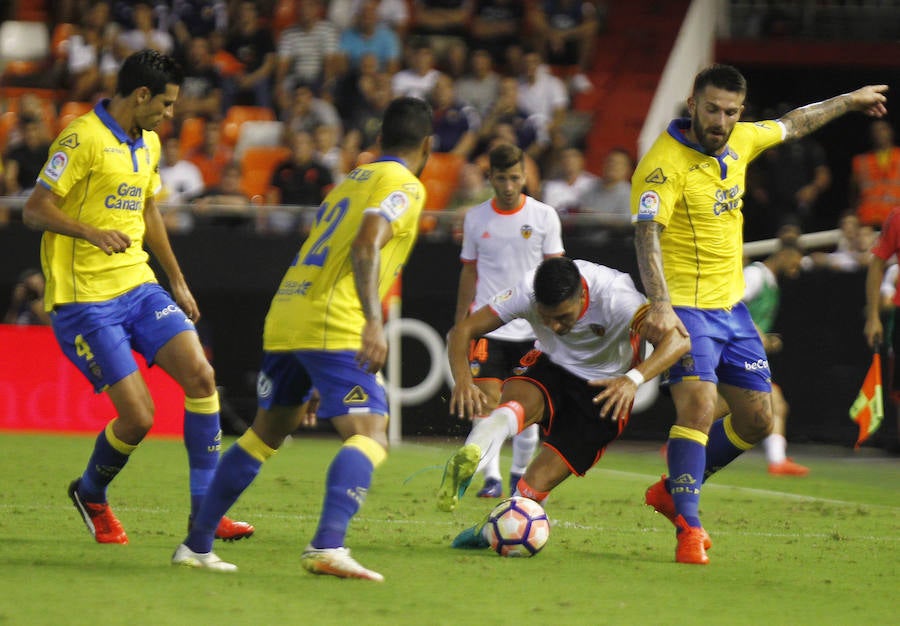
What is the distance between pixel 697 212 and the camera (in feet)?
24.4

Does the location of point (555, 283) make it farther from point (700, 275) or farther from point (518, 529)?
point (518, 529)

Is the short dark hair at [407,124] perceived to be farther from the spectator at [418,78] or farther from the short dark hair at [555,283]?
the spectator at [418,78]

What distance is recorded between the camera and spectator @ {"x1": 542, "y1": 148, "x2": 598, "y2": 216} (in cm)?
1455

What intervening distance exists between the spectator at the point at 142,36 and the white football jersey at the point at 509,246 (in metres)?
8.92

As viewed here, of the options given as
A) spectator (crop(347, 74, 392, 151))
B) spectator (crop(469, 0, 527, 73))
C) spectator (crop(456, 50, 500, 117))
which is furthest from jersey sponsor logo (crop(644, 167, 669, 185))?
spectator (crop(469, 0, 527, 73))

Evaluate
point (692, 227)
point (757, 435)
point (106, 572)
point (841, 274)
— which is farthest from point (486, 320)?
point (841, 274)

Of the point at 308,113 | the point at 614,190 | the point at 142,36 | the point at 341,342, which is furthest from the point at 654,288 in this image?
the point at 142,36

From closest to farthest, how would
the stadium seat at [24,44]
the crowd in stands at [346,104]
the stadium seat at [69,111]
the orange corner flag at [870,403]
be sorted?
the orange corner flag at [870,403], the crowd in stands at [346,104], the stadium seat at [69,111], the stadium seat at [24,44]

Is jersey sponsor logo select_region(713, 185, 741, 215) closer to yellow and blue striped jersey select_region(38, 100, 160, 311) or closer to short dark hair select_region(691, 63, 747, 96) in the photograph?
short dark hair select_region(691, 63, 747, 96)

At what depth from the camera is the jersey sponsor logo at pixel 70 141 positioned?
7.02 m

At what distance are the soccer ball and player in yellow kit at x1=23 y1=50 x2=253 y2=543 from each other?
4.19 feet

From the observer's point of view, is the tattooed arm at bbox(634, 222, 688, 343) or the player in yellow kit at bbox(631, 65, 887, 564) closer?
the tattooed arm at bbox(634, 222, 688, 343)

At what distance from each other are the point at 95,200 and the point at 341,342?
1.77 metres

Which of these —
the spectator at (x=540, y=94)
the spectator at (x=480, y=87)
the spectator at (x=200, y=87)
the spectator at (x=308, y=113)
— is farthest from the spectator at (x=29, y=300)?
the spectator at (x=540, y=94)
